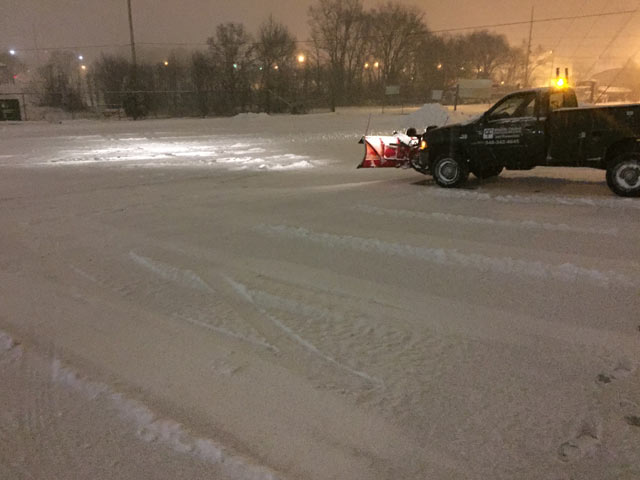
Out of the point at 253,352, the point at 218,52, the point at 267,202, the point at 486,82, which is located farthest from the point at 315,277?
the point at 486,82

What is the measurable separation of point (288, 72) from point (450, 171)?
187ft

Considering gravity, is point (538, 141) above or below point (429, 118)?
below

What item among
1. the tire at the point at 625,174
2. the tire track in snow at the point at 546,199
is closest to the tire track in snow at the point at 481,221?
the tire track in snow at the point at 546,199

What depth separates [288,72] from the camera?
64.9 metres

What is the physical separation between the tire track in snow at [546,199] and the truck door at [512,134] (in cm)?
99

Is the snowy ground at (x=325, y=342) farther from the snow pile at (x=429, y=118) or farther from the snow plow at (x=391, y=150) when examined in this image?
the snow pile at (x=429, y=118)

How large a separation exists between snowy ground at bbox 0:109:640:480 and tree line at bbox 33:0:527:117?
4070cm

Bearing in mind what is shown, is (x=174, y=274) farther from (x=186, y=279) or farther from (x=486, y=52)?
(x=486, y=52)

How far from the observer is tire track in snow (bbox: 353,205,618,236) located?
744cm

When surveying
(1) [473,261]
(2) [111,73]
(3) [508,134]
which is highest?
(2) [111,73]

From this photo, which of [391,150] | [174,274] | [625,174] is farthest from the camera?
[391,150]

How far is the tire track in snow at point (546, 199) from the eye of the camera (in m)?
9.05

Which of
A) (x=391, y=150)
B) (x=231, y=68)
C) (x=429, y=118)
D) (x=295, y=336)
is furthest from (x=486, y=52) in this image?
(x=295, y=336)

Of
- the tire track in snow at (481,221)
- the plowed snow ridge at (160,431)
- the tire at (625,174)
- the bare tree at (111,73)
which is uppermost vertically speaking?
the bare tree at (111,73)
